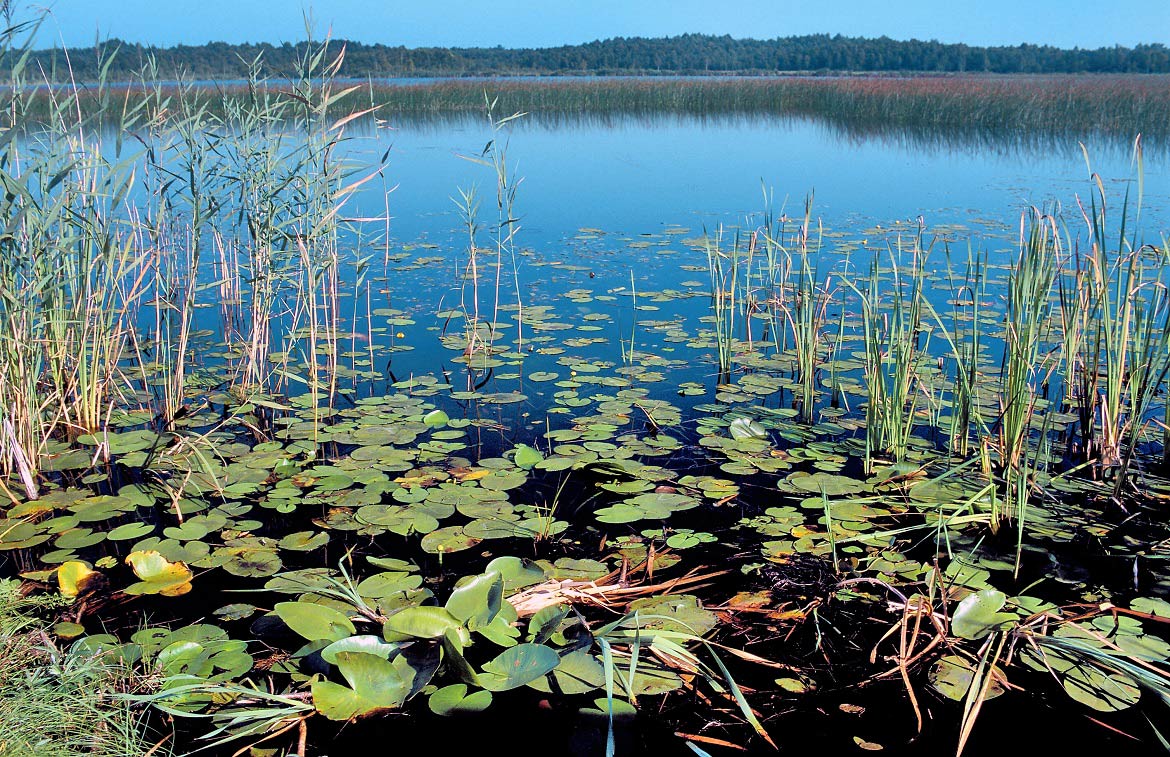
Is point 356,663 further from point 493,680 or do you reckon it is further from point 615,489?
point 615,489

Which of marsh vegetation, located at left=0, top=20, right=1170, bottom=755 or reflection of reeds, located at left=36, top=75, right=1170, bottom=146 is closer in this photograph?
marsh vegetation, located at left=0, top=20, right=1170, bottom=755

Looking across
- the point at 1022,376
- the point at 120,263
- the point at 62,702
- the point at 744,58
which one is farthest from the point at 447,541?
the point at 744,58

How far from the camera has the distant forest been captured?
3278 centimetres

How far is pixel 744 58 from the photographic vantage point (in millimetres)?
44125

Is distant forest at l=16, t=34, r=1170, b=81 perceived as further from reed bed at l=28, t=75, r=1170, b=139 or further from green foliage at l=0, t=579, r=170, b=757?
green foliage at l=0, t=579, r=170, b=757

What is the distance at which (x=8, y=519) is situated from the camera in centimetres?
255

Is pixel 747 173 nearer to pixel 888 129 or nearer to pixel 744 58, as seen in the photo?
pixel 888 129

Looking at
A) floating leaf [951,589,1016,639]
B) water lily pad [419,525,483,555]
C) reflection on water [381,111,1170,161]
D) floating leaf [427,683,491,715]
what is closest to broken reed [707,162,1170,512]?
floating leaf [951,589,1016,639]

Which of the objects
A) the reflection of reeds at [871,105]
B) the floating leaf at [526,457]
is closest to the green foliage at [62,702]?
the floating leaf at [526,457]

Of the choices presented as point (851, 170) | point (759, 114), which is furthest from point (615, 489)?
point (759, 114)

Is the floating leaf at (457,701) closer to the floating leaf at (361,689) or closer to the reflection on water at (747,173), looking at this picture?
the floating leaf at (361,689)

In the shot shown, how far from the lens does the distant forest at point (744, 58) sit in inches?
1291

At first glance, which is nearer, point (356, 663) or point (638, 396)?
point (356, 663)

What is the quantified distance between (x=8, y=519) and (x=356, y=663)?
57.8 inches
